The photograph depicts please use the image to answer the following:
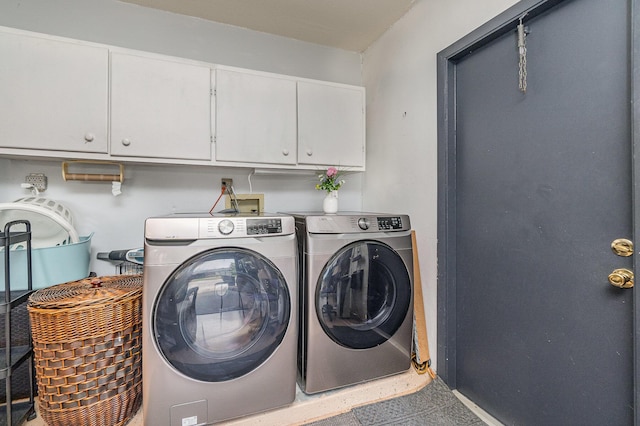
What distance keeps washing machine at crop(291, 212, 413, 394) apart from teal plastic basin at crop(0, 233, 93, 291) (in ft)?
4.00

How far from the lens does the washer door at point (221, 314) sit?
1.24 meters

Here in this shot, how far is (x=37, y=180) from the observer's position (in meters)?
1.78

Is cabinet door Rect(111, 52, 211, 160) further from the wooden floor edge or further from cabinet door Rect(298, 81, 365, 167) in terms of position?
the wooden floor edge

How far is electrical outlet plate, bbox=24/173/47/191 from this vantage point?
1766 millimetres

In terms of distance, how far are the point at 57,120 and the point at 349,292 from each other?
1771mm

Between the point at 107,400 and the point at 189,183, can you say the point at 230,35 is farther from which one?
the point at 107,400

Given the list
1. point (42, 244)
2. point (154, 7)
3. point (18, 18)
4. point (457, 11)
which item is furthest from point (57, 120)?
point (457, 11)

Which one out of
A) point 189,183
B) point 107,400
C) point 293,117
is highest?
point 293,117

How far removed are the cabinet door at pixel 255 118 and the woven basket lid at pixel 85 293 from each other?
88 centimetres

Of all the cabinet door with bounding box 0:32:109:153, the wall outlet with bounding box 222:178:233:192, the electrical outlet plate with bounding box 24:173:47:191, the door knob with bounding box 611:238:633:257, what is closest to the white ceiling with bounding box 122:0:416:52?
the cabinet door with bounding box 0:32:109:153

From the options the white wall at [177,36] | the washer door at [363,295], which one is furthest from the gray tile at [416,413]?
the white wall at [177,36]

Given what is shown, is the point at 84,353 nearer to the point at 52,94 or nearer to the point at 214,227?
the point at 214,227

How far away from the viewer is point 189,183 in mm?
2137

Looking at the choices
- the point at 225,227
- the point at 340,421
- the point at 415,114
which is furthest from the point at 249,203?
the point at 340,421
